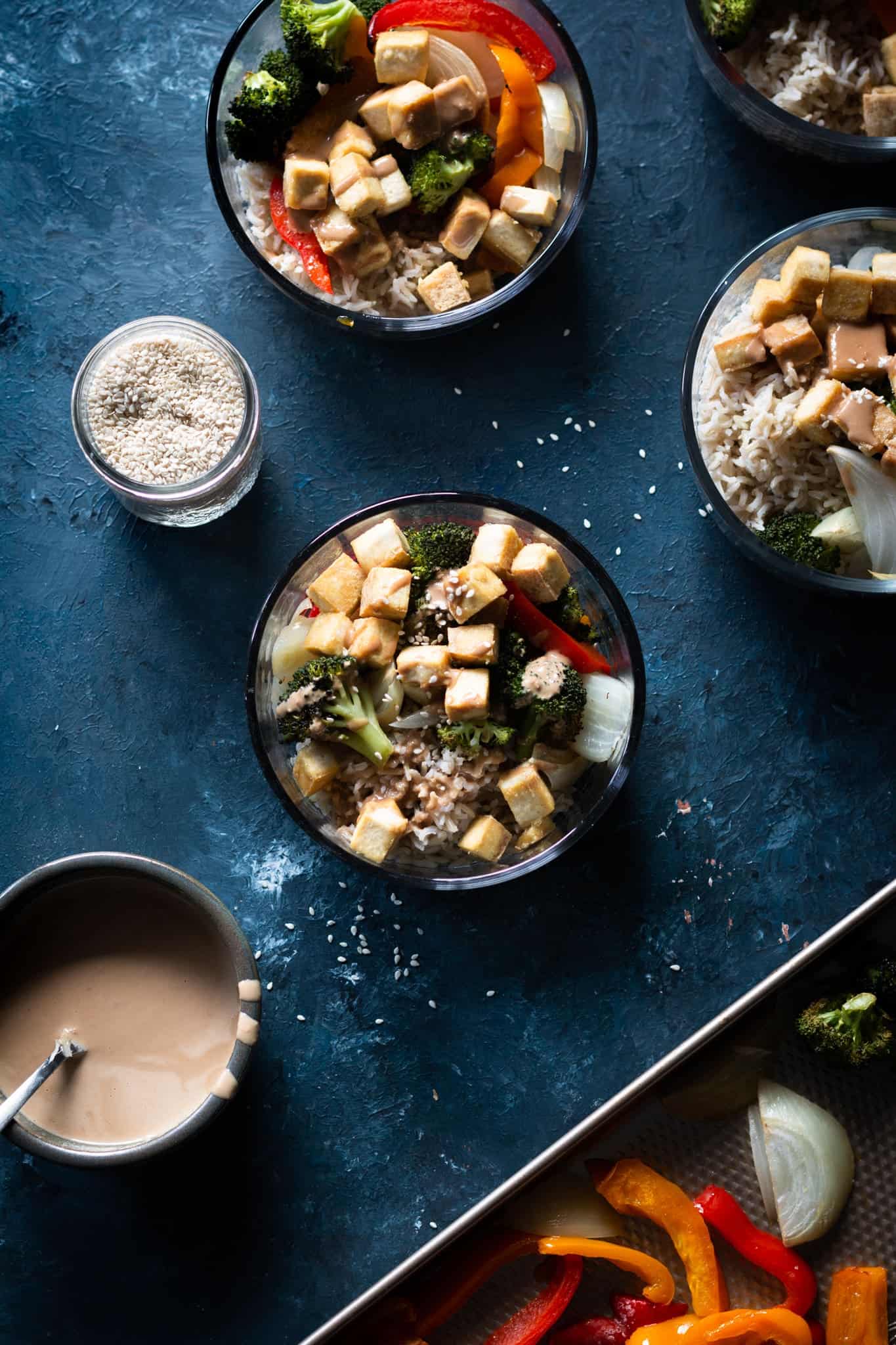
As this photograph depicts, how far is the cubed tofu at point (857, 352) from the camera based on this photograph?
2344 mm

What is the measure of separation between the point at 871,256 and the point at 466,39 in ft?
3.13

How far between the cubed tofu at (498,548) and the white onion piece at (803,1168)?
1187mm

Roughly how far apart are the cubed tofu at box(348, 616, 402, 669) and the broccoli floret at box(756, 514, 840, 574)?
78cm

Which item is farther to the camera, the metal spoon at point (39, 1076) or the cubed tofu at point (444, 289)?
the cubed tofu at point (444, 289)

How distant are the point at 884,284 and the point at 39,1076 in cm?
224

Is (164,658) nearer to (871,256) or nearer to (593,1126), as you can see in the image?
(593,1126)

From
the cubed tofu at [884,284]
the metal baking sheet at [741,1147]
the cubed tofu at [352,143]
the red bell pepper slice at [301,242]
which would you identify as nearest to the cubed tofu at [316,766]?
the metal baking sheet at [741,1147]

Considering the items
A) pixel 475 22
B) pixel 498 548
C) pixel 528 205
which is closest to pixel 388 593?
pixel 498 548

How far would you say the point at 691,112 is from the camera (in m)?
2.65

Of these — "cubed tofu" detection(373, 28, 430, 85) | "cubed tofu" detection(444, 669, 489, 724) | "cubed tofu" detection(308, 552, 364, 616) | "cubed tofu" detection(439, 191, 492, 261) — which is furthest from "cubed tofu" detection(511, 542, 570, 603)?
"cubed tofu" detection(373, 28, 430, 85)

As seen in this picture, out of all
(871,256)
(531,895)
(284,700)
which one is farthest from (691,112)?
(531,895)

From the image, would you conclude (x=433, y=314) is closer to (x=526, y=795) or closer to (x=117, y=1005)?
(x=526, y=795)

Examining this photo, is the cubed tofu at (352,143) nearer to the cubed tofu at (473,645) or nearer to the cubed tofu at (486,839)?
the cubed tofu at (473,645)

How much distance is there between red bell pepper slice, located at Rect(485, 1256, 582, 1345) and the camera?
2.30m
